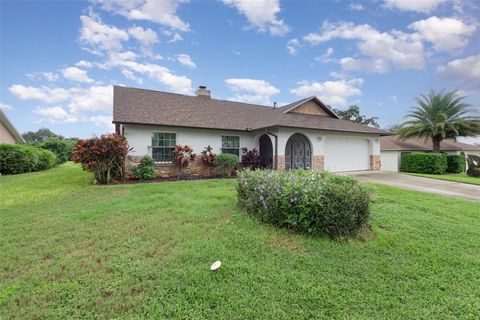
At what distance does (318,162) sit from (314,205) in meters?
9.91

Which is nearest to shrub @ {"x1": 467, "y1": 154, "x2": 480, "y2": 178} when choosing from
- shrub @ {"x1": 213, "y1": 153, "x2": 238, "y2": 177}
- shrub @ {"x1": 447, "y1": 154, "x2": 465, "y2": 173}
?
shrub @ {"x1": 447, "y1": 154, "x2": 465, "y2": 173}

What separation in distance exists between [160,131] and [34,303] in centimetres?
949

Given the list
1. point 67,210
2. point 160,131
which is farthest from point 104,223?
point 160,131

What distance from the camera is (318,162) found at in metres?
13.0

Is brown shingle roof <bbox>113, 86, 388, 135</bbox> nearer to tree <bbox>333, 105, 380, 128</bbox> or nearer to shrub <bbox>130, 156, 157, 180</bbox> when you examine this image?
shrub <bbox>130, 156, 157, 180</bbox>

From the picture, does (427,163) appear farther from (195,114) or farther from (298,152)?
(195,114)

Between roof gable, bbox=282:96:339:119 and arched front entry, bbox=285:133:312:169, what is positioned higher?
roof gable, bbox=282:96:339:119

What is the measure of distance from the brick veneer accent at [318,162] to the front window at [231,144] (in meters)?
4.53

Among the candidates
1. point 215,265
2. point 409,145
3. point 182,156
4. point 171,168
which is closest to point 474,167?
point 409,145

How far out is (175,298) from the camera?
2324 millimetres

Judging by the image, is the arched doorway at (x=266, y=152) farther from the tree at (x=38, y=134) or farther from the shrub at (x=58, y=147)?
the tree at (x=38, y=134)

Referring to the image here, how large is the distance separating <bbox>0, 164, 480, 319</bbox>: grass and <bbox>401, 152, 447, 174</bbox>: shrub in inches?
601

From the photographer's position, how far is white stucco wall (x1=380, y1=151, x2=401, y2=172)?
67.3 ft

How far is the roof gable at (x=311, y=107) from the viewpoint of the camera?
14.2 meters
